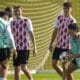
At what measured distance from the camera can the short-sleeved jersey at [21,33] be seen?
13031 mm

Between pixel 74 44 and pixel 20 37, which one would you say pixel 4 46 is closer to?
pixel 20 37

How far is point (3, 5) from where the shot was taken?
19.9 meters

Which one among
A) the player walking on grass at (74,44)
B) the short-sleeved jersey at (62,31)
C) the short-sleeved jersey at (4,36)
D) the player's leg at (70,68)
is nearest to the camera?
the player walking on grass at (74,44)

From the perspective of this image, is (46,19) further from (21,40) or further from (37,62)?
(21,40)

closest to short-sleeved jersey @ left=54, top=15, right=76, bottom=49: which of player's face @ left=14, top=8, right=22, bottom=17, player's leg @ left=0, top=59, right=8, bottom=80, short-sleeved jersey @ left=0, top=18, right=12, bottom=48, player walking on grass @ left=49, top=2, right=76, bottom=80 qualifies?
player walking on grass @ left=49, top=2, right=76, bottom=80

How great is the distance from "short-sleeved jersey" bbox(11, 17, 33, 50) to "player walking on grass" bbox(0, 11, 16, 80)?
2.64ft

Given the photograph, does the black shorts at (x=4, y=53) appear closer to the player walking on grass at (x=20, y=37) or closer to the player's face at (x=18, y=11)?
the player walking on grass at (x=20, y=37)

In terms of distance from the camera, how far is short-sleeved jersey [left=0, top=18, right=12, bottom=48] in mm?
11859

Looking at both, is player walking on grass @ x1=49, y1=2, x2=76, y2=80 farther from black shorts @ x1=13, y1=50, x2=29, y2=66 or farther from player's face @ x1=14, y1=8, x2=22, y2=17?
player's face @ x1=14, y1=8, x2=22, y2=17

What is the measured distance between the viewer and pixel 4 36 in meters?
12.0

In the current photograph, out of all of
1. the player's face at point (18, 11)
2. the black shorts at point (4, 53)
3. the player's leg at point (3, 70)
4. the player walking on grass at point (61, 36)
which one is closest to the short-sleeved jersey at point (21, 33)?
the player's face at point (18, 11)

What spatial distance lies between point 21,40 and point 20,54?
33 centimetres

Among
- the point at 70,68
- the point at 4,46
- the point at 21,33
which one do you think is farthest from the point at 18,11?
the point at 70,68

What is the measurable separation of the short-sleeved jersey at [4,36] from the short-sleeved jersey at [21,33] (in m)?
0.75
